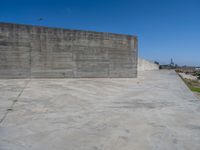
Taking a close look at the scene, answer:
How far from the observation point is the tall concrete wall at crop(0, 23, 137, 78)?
7840mm

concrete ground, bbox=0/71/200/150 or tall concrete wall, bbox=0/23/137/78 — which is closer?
concrete ground, bbox=0/71/200/150

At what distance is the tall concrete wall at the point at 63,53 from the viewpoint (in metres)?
7.84

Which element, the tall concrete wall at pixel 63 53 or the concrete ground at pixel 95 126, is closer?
the concrete ground at pixel 95 126

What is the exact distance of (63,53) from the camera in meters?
8.94

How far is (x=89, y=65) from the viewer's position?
9.72 metres

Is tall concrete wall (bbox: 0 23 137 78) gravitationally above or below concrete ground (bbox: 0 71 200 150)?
above

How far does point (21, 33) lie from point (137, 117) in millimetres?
6695

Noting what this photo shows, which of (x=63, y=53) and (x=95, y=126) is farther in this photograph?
(x=63, y=53)

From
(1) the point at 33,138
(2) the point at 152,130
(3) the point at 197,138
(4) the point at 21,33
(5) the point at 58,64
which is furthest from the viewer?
(5) the point at 58,64

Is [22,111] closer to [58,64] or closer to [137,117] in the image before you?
[137,117]

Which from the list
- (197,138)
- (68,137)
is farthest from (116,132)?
(197,138)

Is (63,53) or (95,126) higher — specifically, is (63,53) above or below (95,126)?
above

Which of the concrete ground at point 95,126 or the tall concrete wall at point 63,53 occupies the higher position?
the tall concrete wall at point 63,53

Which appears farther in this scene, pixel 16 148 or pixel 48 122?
pixel 48 122
